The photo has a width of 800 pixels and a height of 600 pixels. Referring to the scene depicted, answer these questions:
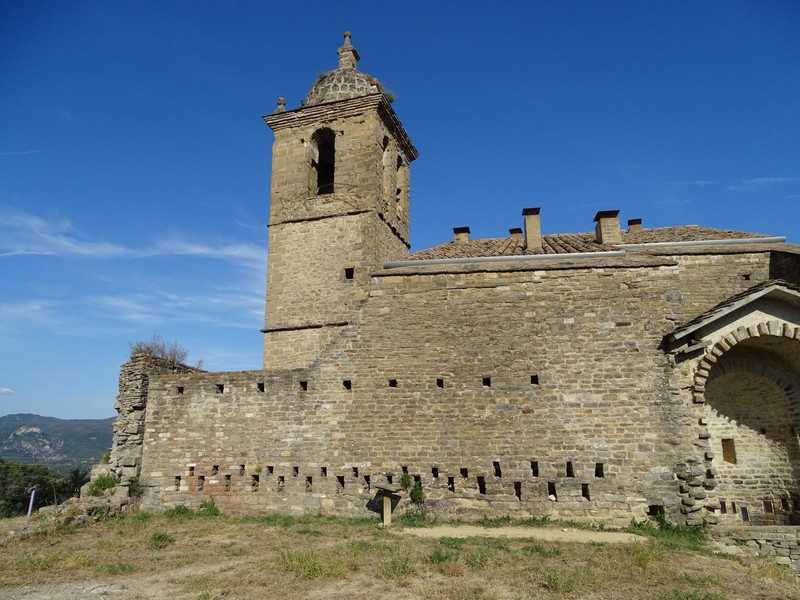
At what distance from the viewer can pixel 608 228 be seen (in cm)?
1260

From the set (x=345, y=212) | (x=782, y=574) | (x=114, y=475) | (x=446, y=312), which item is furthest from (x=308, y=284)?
(x=782, y=574)

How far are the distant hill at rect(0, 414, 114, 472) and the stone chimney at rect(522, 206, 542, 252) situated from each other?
309 feet

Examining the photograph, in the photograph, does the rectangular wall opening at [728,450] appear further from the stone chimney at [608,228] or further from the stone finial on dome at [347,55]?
the stone finial on dome at [347,55]

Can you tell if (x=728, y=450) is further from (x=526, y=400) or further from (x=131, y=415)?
(x=131, y=415)

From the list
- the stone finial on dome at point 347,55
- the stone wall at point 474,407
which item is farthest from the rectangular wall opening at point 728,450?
the stone finial on dome at point 347,55

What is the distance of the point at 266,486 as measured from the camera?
35.0 feet

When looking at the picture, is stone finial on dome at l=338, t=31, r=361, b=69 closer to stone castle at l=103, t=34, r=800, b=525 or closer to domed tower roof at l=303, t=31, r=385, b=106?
domed tower roof at l=303, t=31, r=385, b=106

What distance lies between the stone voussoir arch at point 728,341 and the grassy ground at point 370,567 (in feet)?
8.66

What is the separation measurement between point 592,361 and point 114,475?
35.2 ft

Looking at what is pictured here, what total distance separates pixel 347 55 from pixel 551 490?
14204mm

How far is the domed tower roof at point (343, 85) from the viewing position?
50.2ft

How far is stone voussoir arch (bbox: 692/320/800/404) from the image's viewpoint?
9.62 meters

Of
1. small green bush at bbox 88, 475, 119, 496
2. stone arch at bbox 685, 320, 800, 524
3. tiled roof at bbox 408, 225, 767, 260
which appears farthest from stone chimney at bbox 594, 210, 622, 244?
small green bush at bbox 88, 475, 119, 496

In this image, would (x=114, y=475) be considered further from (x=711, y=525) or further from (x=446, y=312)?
(x=711, y=525)
